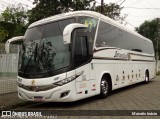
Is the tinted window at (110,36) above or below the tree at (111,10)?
below

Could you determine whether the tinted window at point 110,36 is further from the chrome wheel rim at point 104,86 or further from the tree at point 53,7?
the tree at point 53,7

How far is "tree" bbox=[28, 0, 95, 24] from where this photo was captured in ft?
106

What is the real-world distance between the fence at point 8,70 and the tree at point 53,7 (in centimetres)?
1887

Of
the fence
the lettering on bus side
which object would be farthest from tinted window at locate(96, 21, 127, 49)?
the fence

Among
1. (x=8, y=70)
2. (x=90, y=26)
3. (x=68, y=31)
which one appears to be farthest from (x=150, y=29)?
(x=68, y=31)

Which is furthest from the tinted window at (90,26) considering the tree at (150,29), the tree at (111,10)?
the tree at (150,29)

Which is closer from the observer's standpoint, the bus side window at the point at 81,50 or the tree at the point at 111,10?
the bus side window at the point at 81,50

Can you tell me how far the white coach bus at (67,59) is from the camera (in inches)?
370

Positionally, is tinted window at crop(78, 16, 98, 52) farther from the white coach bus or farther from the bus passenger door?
the bus passenger door

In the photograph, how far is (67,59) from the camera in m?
9.54

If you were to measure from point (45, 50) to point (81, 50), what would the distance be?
4.25 feet

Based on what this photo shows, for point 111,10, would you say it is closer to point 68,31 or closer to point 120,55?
point 120,55

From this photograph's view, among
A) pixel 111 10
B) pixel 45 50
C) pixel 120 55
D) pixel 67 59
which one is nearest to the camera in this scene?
pixel 67 59

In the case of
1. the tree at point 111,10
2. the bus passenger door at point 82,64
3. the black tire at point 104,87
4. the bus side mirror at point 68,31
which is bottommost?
the black tire at point 104,87
